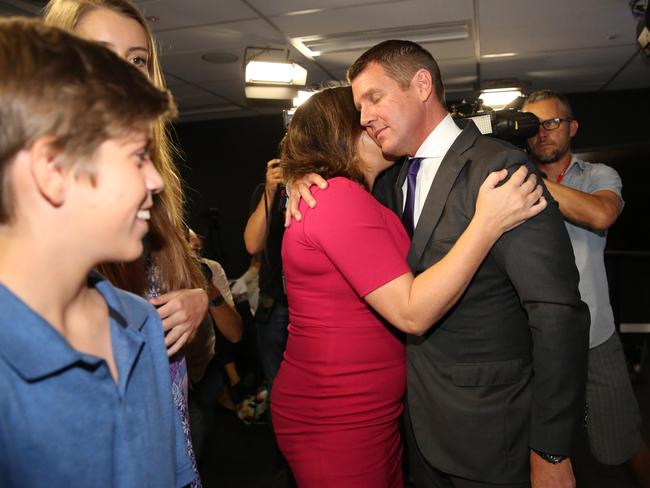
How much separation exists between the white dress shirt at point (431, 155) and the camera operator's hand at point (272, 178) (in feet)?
3.01

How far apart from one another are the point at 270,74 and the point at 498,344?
123 inches

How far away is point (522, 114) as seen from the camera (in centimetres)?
160

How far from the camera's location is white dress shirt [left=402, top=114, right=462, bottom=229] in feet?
4.62

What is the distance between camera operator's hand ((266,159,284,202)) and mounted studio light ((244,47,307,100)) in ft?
5.65

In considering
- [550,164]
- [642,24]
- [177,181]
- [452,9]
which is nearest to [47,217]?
[177,181]

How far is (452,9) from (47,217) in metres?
3.23

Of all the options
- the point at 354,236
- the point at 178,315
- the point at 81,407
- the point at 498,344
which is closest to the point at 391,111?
the point at 354,236

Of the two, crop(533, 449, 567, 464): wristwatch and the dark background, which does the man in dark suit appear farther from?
the dark background

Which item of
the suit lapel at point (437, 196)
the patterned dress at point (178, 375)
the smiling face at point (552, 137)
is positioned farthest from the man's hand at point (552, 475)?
the smiling face at point (552, 137)

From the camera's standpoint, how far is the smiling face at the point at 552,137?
2.47 meters

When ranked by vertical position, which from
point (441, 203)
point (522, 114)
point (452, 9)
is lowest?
point (441, 203)

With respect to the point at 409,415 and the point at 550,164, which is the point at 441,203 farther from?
the point at 550,164

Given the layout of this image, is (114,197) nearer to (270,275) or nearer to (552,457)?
(552,457)

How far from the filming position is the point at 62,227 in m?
0.57
